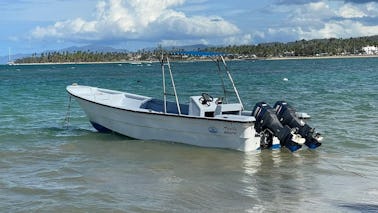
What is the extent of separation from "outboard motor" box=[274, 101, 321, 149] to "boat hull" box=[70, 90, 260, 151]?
33.8 inches

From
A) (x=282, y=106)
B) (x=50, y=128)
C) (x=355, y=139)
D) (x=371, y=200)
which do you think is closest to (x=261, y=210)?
(x=371, y=200)

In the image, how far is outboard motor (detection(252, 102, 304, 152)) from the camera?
13055 millimetres

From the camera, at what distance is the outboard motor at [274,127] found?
Answer: 13055 millimetres

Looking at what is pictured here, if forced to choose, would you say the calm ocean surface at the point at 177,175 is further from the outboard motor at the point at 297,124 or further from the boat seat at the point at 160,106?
the boat seat at the point at 160,106

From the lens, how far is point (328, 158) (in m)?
13.1

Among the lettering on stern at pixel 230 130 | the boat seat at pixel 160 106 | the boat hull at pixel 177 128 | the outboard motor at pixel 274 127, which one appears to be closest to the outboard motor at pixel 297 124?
the outboard motor at pixel 274 127

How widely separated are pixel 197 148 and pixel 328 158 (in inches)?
135

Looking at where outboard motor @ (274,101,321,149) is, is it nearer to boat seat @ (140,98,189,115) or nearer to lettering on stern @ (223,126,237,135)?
lettering on stern @ (223,126,237,135)

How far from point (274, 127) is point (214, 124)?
1.56 meters

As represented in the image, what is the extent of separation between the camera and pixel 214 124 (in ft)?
45.6

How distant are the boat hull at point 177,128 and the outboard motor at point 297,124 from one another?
33.8 inches

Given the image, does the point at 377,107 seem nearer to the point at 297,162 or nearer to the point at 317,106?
the point at 317,106

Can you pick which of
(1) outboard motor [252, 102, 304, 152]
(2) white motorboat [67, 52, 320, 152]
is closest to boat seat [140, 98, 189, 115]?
(2) white motorboat [67, 52, 320, 152]

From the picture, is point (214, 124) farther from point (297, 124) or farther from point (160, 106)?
point (160, 106)
